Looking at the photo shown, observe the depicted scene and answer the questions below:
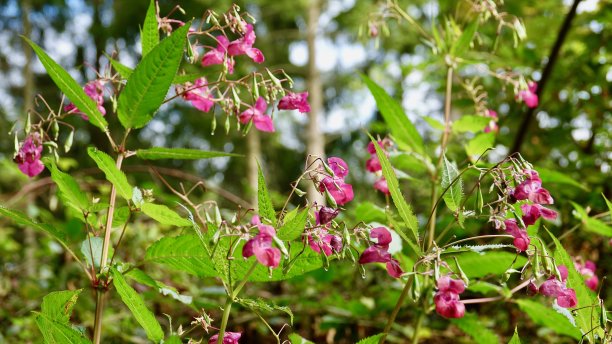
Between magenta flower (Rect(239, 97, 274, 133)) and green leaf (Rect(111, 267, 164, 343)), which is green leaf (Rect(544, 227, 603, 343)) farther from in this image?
green leaf (Rect(111, 267, 164, 343))

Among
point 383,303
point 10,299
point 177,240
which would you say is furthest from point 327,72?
point 177,240

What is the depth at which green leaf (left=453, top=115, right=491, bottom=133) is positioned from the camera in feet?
6.55

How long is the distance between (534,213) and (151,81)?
88cm

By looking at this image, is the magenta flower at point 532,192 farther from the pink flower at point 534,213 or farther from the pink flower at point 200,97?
the pink flower at point 200,97

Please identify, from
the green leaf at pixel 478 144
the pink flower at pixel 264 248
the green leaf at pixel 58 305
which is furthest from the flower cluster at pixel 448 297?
the green leaf at pixel 478 144

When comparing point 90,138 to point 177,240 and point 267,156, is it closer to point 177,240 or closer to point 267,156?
point 267,156

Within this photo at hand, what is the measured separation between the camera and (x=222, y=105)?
1.58 m

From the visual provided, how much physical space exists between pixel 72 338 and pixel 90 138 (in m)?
16.4

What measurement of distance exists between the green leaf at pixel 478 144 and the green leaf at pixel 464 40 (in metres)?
0.30

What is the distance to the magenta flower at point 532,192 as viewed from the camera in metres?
1.22

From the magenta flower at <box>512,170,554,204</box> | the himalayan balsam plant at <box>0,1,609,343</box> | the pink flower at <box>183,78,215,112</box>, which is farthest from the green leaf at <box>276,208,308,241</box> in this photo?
the pink flower at <box>183,78,215,112</box>

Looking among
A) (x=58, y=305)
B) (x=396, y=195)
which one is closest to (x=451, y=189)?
(x=396, y=195)

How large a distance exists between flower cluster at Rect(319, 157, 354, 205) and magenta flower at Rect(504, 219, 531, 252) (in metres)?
0.36

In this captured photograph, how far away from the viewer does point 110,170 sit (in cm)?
117
